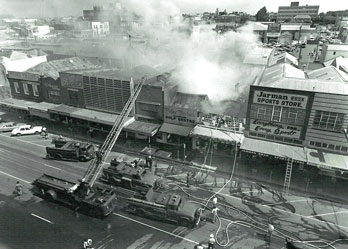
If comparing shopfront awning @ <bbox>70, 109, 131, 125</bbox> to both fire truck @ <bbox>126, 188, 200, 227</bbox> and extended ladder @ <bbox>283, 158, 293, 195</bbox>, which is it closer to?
fire truck @ <bbox>126, 188, 200, 227</bbox>

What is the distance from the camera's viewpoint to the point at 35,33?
102500mm

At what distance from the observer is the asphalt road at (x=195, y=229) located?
14841 mm

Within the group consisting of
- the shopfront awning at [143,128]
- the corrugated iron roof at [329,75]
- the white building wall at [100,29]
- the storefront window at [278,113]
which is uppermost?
the white building wall at [100,29]

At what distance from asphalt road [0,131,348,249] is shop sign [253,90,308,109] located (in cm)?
744

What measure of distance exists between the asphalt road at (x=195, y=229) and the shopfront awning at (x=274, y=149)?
9.72 ft

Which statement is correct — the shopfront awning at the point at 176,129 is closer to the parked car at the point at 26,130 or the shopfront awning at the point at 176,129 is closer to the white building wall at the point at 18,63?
the parked car at the point at 26,130

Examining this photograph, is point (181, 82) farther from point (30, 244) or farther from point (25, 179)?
point (30, 244)

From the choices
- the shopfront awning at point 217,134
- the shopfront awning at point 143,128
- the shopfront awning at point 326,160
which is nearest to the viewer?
the shopfront awning at point 326,160

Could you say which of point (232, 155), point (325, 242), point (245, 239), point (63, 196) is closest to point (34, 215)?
point (63, 196)

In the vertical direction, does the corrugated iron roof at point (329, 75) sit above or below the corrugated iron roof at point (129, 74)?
above

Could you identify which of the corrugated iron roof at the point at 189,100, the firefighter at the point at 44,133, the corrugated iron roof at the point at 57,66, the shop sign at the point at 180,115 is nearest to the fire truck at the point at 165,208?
the shop sign at the point at 180,115

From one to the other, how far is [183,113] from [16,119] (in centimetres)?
2633

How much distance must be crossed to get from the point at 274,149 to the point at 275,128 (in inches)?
81.7

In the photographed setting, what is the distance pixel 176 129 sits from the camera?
25203 millimetres
